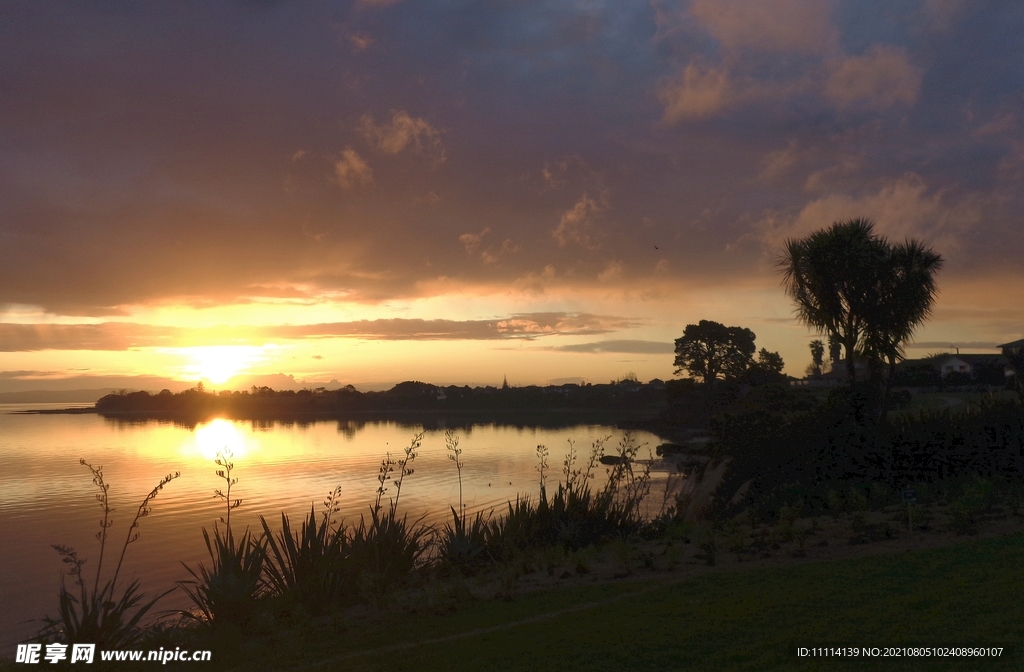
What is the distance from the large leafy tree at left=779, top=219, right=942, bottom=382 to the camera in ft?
74.6

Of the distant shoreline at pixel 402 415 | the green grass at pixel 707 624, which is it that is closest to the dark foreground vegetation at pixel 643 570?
the green grass at pixel 707 624

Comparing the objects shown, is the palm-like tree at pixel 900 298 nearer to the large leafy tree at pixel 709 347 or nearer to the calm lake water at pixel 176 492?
the calm lake water at pixel 176 492

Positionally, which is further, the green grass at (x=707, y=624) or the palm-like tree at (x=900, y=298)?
the palm-like tree at (x=900, y=298)

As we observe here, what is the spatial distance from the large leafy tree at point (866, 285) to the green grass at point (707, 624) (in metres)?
14.2

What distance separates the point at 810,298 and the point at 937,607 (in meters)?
18.1

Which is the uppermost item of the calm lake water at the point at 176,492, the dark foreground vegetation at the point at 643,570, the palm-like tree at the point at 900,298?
the palm-like tree at the point at 900,298

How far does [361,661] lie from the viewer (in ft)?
22.9

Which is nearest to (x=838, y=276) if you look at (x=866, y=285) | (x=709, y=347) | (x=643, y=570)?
(x=866, y=285)

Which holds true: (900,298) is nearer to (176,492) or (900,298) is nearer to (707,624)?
(707,624)

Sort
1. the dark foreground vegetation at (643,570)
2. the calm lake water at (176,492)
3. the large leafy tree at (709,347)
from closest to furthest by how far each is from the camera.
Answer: the dark foreground vegetation at (643,570), the calm lake water at (176,492), the large leafy tree at (709,347)

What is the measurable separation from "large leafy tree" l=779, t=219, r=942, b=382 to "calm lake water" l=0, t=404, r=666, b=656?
28.0 ft

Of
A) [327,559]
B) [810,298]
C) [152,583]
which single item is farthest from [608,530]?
[810,298]

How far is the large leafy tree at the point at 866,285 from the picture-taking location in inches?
896

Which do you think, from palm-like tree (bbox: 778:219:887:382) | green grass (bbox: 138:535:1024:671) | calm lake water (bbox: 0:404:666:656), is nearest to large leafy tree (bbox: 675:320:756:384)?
calm lake water (bbox: 0:404:666:656)
